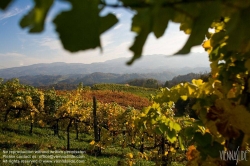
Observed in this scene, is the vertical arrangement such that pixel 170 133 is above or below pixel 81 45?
below

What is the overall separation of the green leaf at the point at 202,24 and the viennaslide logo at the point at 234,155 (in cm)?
100

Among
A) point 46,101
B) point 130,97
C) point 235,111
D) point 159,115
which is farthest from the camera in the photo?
point 130,97

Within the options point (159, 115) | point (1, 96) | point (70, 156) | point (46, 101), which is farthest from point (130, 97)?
point (159, 115)

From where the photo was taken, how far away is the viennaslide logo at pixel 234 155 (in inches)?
47.7

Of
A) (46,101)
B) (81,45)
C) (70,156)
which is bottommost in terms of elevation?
(70,156)

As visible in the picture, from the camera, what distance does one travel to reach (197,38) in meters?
Answer: 0.39

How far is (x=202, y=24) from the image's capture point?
15.0 inches

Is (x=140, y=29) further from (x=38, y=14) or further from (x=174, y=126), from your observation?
(x=174, y=126)

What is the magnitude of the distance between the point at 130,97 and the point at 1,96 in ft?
90.9

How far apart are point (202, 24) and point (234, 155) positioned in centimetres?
105

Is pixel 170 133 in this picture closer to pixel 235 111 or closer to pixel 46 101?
pixel 235 111

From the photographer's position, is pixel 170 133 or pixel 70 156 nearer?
pixel 170 133

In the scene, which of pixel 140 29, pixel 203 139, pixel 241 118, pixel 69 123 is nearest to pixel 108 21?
pixel 140 29

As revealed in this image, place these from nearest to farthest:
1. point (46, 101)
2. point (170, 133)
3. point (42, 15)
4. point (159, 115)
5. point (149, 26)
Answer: point (42, 15), point (149, 26), point (170, 133), point (159, 115), point (46, 101)
